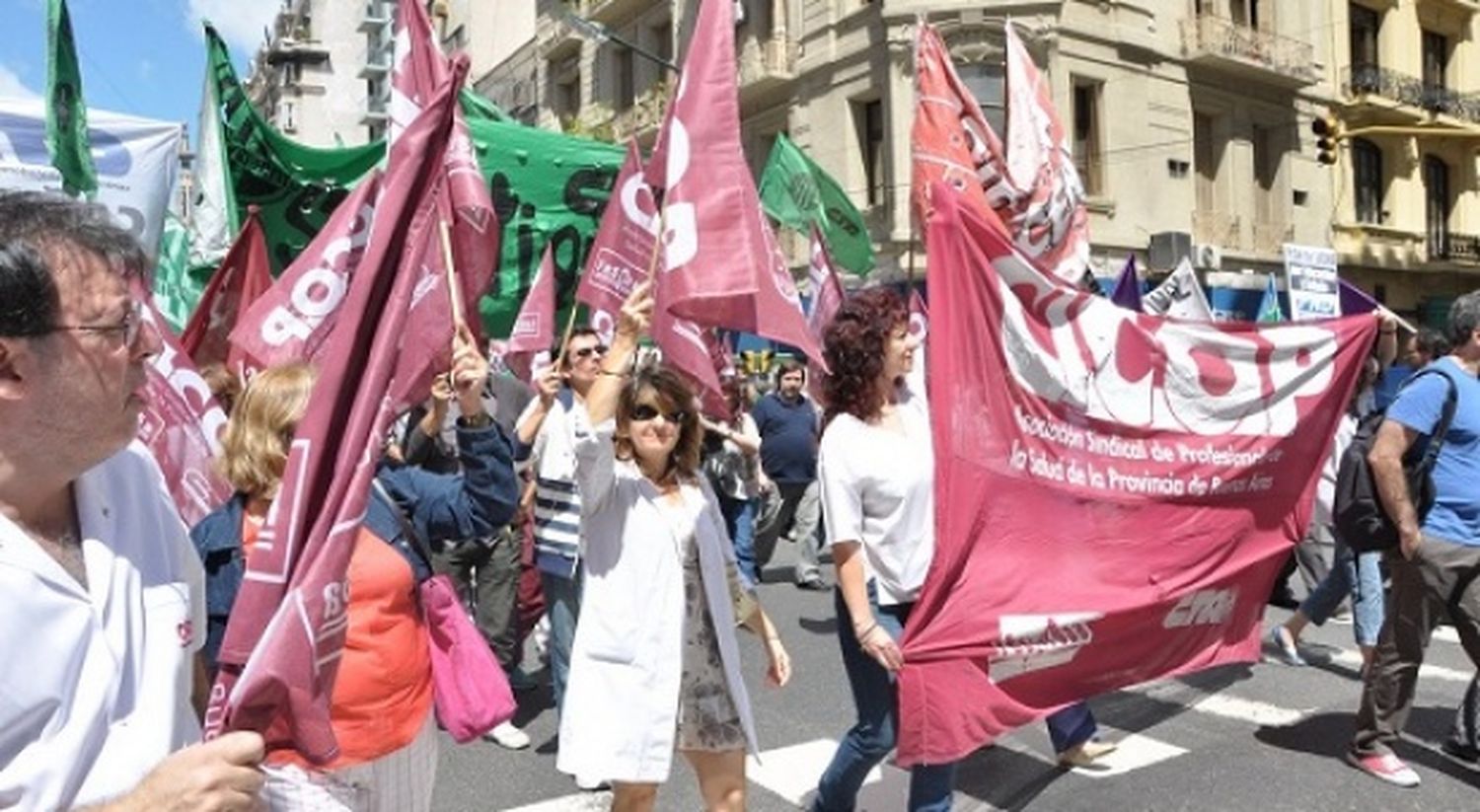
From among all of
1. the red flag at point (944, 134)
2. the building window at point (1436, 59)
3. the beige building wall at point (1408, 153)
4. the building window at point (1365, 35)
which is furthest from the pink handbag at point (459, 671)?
the building window at point (1436, 59)

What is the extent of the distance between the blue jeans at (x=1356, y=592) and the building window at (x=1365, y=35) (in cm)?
2534

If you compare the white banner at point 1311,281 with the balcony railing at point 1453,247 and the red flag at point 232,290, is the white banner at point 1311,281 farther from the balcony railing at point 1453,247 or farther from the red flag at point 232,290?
the balcony railing at point 1453,247

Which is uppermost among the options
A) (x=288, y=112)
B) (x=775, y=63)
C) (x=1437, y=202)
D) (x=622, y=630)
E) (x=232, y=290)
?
(x=288, y=112)

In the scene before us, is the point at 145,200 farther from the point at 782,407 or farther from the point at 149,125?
the point at 782,407

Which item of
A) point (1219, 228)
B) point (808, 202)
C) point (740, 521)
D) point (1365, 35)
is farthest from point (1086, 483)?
point (1365, 35)

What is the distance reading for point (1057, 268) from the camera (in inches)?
252

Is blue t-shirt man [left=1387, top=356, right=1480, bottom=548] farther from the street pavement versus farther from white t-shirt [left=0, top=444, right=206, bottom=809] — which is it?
white t-shirt [left=0, top=444, right=206, bottom=809]

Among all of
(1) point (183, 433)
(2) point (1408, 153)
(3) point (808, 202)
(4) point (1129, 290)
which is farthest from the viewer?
(2) point (1408, 153)

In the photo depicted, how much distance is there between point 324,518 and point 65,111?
16.4ft

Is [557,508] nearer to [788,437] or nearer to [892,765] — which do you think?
[892,765]

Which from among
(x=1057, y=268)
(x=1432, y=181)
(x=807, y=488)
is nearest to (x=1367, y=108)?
(x=1432, y=181)

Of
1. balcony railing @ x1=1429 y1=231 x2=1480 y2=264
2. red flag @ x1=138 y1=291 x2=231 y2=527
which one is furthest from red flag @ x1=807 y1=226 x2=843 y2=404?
balcony railing @ x1=1429 y1=231 x2=1480 y2=264

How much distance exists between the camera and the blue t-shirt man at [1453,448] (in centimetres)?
468

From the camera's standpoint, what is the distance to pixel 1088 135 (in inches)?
894
